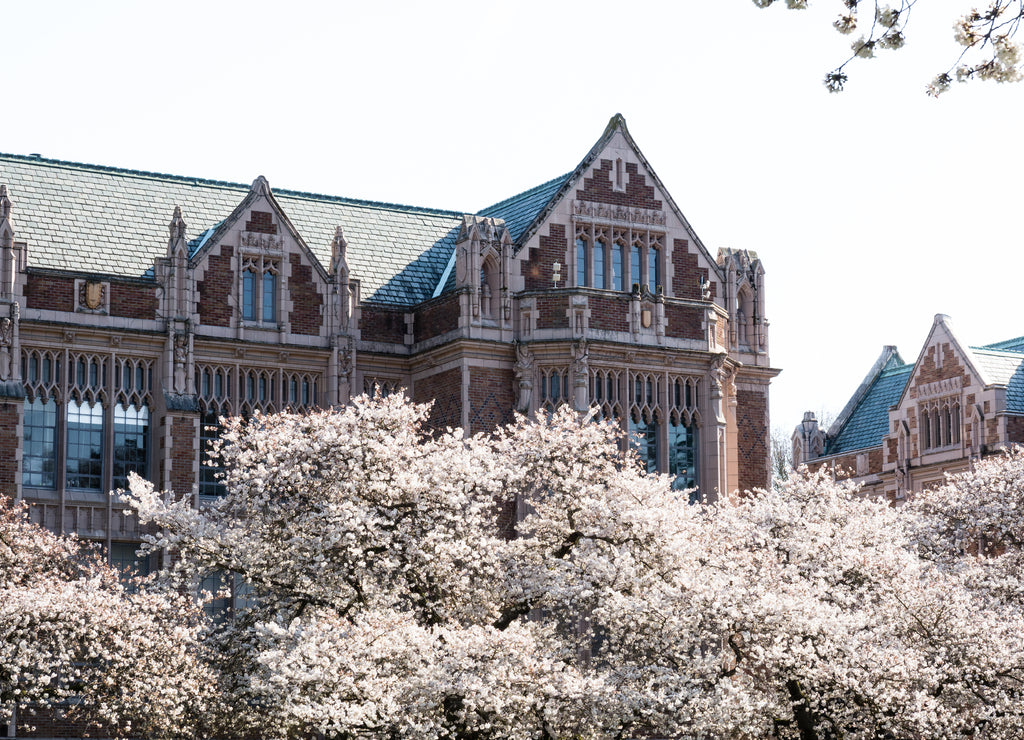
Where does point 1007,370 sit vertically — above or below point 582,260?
below

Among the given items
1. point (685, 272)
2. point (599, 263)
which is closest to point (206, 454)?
point (599, 263)

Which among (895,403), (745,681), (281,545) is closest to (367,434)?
(281,545)

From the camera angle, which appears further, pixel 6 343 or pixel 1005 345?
pixel 1005 345

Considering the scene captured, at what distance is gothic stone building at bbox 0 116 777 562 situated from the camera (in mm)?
39344

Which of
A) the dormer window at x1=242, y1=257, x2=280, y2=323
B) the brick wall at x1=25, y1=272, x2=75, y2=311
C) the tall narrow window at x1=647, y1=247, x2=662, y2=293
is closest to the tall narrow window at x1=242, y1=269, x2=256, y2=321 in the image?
the dormer window at x1=242, y1=257, x2=280, y2=323

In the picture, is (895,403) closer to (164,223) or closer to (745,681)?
(164,223)

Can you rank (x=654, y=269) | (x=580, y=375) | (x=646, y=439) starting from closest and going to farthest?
(x=580, y=375) → (x=646, y=439) → (x=654, y=269)

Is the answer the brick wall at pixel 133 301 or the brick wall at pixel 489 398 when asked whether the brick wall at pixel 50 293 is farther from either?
the brick wall at pixel 489 398

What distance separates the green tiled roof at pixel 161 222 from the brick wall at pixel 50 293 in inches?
19.8

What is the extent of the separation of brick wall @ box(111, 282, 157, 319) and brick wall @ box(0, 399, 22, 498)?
3.54m

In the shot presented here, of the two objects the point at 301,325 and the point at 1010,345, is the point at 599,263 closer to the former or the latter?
the point at 301,325

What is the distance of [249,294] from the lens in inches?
1656

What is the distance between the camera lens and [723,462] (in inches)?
1674

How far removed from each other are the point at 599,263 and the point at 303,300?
729 cm
